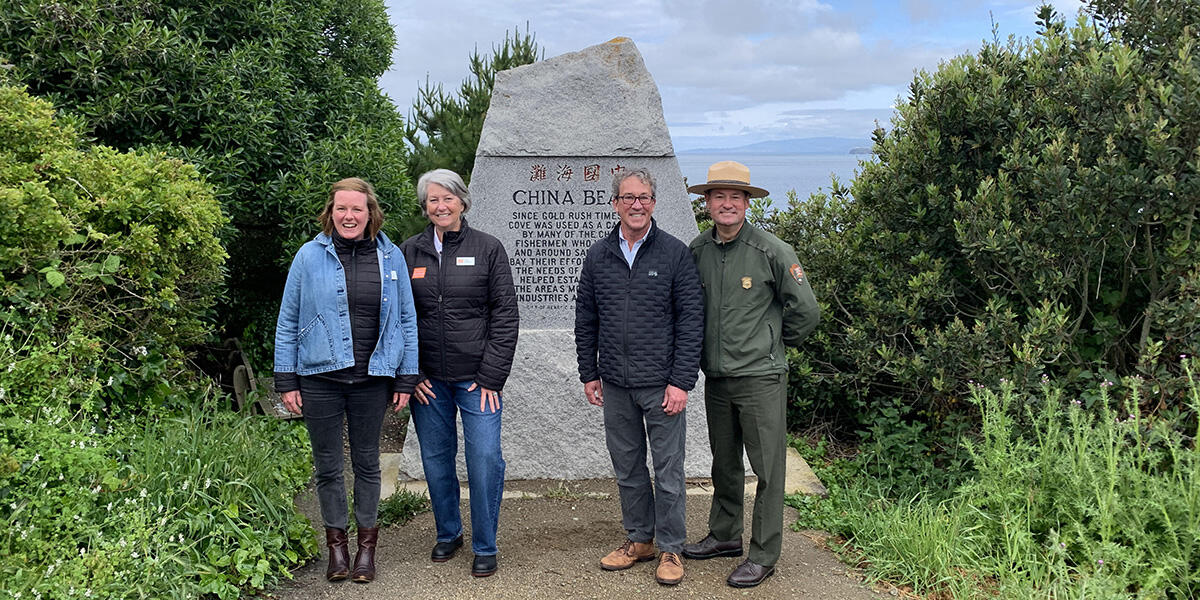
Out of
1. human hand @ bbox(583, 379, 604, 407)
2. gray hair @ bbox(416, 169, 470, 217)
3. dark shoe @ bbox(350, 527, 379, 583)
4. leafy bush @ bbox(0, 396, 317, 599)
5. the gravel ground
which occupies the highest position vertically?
gray hair @ bbox(416, 169, 470, 217)

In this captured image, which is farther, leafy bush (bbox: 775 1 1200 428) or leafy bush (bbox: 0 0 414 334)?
leafy bush (bbox: 0 0 414 334)

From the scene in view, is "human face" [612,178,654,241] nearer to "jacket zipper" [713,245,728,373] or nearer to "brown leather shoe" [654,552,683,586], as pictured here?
"jacket zipper" [713,245,728,373]

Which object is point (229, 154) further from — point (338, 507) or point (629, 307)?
point (629, 307)

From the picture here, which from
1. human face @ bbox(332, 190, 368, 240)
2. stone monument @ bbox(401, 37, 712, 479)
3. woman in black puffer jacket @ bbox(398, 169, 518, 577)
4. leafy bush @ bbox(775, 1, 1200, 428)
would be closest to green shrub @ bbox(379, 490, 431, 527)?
stone monument @ bbox(401, 37, 712, 479)

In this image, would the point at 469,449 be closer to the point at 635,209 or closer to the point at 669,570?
the point at 669,570

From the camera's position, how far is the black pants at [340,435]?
3.83 meters

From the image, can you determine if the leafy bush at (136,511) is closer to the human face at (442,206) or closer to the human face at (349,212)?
the human face at (349,212)

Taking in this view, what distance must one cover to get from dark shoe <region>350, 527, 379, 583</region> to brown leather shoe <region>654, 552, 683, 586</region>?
1.30m

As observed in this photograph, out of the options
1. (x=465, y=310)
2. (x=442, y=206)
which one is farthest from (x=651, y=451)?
(x=442, y=206)

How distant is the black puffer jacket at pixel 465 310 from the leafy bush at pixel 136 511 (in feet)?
3.41

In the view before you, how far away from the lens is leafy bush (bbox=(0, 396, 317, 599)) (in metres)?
3.44

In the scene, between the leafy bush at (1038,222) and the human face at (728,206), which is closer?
the human face at (728,206)

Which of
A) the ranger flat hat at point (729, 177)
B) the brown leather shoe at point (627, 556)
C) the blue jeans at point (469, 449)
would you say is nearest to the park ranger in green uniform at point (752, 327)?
the ranger flat hat at point (729, 177)

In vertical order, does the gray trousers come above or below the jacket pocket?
below
